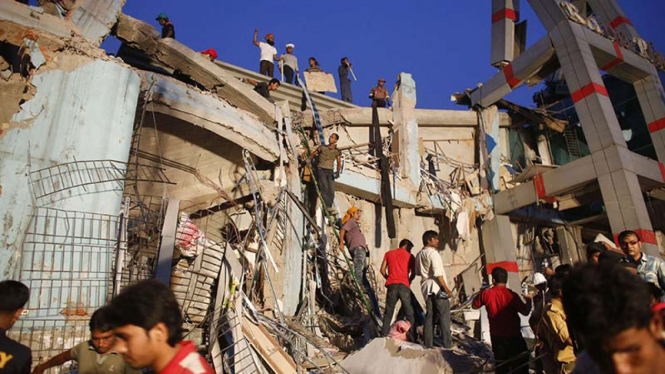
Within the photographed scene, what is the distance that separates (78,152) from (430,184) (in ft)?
25.1

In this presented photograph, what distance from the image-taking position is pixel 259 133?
7.75 meters

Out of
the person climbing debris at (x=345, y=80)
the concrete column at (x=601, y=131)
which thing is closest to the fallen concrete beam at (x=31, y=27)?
the person climbing debris at (x=345, y=80)

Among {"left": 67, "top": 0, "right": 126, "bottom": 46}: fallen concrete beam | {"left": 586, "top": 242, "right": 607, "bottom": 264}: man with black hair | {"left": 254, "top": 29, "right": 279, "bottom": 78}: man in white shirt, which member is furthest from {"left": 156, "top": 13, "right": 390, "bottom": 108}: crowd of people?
{"left": 586, "top": 242, "right": 607, "bottom": 264}: man with black hair

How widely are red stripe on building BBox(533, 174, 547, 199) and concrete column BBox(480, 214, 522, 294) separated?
112 cm

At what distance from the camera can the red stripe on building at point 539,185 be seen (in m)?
10.7

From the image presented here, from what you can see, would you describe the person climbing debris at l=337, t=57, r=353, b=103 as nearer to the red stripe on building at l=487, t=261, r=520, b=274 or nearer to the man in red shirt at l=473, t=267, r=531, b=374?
the red stripe on building at l=487, t=261, r=520, b=274

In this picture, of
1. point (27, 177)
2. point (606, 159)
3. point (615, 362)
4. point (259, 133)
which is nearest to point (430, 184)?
point (606, 159)

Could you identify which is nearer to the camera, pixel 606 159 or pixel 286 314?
pixel 286 314

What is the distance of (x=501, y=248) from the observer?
36.6 ft

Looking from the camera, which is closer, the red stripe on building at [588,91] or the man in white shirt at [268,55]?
the red stripe on building at [588,91]

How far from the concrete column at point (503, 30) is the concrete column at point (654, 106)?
11.1ft

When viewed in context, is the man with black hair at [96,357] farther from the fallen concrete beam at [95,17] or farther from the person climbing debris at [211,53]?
the person climbing debris at [211,53]

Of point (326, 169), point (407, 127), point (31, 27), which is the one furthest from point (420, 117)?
point (31, 27)

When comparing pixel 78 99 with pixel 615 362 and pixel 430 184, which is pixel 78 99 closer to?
pixel 615 362
